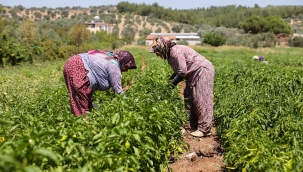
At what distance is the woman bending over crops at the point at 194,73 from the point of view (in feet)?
18.0

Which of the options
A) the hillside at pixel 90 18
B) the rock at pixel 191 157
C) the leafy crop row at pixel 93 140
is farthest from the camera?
the hillside at pixel 90 18

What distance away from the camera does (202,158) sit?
499cm

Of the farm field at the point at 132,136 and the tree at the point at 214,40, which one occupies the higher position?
the farm field at the point at 132,136

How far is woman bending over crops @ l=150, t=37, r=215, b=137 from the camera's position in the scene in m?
5.50

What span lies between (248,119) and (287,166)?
1304mm

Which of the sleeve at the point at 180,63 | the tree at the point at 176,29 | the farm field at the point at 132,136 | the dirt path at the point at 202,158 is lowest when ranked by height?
the tree at the point at 176,29

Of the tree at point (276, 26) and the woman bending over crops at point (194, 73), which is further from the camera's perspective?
the tree at point (276, 26)

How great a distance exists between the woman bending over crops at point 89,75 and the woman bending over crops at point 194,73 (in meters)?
0.92

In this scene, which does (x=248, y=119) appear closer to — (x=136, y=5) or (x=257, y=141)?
(x=257, y=141)

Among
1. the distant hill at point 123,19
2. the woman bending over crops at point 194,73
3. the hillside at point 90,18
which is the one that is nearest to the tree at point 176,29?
the distant hill at point 123,19

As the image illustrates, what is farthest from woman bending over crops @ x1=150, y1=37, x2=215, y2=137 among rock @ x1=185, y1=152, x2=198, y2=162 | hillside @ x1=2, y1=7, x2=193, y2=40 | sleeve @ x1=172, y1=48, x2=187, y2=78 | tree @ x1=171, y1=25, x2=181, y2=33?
tree @ x1=171, y1=25, x2=181, y2=33

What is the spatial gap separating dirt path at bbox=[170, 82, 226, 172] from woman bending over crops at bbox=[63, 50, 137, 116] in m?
1.29

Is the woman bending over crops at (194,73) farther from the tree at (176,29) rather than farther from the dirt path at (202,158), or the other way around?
the tree at (176,29)

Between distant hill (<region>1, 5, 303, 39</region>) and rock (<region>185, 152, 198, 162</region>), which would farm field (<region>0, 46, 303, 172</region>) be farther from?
distant hill (<region>1, 5, 303, 39</region>)
